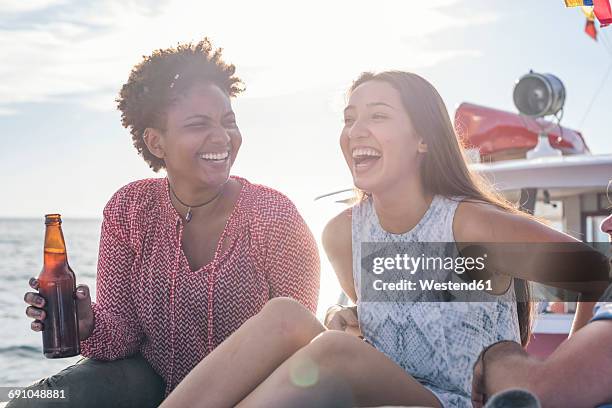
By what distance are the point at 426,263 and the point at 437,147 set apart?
0.44 metres

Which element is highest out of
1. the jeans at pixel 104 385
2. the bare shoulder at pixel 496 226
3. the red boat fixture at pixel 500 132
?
the red boat fixture at pixel 500 132

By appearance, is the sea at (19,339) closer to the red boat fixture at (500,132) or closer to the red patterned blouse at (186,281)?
the red boat fixture at (500,132)

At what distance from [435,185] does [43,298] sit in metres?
1.55

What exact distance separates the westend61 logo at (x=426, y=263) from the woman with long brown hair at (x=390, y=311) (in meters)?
0.07

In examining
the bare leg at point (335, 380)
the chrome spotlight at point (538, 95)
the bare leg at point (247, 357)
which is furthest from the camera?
the chrome spotlight at point (538, 95)

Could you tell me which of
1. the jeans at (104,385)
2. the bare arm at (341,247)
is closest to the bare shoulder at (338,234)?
the bare arm at (341,247)

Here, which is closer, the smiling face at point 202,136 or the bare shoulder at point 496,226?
the bare shoulder at point 496,226

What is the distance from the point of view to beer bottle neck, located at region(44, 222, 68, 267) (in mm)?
3191

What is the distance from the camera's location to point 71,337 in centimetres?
314

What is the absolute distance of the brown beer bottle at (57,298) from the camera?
3090 millimetres

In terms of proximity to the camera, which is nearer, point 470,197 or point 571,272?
point 571,272

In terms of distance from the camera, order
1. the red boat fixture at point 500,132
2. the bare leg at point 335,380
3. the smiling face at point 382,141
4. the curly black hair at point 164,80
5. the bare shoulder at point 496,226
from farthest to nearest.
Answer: the red boat fixture at point 500,132 → the curly black hair at point 164,80 → the smiling face at point 382,141 → the bare shoulder at point 496,226 → the bare leg at point 335,380

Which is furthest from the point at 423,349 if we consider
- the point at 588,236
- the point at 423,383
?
the point at 588,236

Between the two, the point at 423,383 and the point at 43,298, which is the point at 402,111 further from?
the point at 43,298
